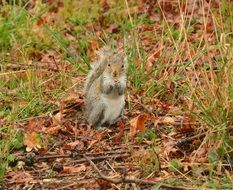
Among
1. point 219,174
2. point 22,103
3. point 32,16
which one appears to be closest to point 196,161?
point 219,174

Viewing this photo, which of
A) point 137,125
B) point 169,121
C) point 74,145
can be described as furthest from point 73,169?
point 169,121

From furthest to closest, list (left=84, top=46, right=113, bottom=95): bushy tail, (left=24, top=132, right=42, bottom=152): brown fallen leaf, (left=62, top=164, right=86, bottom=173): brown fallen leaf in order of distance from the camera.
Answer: (left=84, top=46, right=113, bottom=95): bushy tail < (left=24, top=132, right=42, bottom=152): brown fallen leaf < (left=62, top=164, right=86, bottom=173): brown fallen leaf

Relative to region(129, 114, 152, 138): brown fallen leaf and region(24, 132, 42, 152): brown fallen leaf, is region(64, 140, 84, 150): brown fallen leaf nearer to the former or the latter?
region(24, 132, 42, 152): brown fallen leaf

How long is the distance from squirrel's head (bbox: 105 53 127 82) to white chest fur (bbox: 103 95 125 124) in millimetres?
191

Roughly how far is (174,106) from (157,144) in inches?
36.8

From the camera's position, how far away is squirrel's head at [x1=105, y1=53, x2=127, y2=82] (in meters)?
5.70

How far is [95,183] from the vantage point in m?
4.91

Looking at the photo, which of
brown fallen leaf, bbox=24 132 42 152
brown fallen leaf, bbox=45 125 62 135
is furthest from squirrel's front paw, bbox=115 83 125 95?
brown fallen leaf, bbox=24 132 42 152

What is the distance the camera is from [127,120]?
6.07m

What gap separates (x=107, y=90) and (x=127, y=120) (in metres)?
0.41

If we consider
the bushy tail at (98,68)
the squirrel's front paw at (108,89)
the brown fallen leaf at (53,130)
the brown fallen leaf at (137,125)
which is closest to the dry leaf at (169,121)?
the brown fallen leaf at (137,125)

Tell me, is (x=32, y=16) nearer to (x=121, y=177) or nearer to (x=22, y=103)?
(x=22, y=103)

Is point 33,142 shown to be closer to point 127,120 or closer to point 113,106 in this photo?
point 113,106

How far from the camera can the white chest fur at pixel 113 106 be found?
5.84 meters
